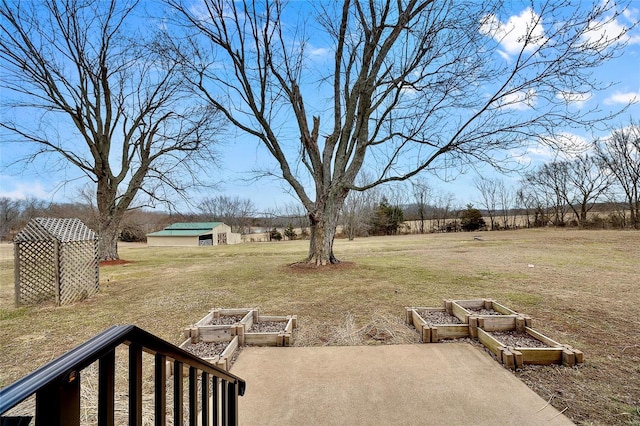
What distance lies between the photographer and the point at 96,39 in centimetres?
1186

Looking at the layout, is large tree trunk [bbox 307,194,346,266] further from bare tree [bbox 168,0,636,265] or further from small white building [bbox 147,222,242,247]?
small white building [bbox 147,222,242,247]

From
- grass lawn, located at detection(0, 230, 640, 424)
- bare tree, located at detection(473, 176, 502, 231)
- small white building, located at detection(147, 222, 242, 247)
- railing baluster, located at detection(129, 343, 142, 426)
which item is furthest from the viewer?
bare tree, located at detection(473, 176, 502, 231)

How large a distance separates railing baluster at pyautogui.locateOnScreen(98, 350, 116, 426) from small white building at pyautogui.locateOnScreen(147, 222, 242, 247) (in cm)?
3478

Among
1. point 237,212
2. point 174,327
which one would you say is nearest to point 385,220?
point 237,212

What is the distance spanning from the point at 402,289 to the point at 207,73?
27.3 feet

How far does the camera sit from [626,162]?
26.0 meters

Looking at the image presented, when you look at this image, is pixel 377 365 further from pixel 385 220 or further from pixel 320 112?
pixel 385 220

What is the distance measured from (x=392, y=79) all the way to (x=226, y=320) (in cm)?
797

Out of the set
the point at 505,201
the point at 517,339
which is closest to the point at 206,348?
the point at 517,339

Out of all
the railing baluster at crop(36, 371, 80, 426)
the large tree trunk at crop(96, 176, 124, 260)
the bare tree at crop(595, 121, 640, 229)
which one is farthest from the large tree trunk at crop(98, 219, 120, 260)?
the bare tree at crop(595, 121, 640, 229)

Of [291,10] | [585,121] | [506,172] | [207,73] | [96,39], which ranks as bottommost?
[506,172]

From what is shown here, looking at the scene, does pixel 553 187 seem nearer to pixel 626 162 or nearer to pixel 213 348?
pixel 626 162

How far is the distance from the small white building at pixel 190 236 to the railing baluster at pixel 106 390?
34781mm

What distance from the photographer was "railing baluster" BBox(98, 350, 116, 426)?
755 mm
